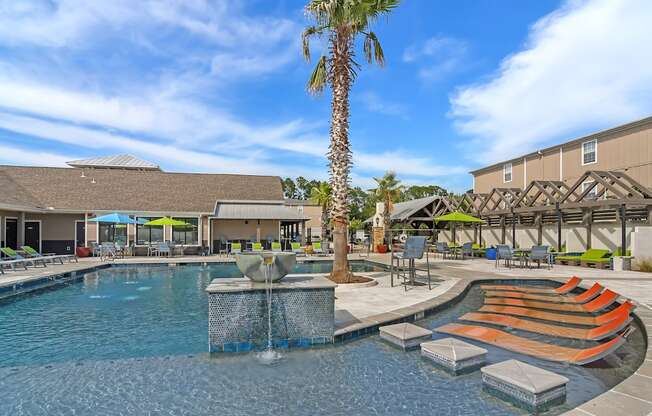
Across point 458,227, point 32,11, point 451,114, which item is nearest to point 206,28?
point 32,11

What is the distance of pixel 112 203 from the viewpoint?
2708cm

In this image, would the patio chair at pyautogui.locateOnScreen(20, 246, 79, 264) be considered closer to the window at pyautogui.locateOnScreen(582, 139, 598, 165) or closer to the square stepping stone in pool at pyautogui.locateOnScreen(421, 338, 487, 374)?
the square stepping stone in pool at pyautogui.locateOnScreen(421, 338, 487, 374)

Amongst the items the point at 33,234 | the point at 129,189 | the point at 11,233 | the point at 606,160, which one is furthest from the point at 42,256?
the point at 606,160

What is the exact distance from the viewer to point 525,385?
4.48 metres

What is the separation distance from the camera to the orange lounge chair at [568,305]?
9312mm

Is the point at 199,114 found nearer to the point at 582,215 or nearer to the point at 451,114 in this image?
the point at 451,114

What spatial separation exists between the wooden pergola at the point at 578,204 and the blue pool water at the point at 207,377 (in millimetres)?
13211

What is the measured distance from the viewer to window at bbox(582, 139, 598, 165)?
2227 centimetres

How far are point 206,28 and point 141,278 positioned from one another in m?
11.1

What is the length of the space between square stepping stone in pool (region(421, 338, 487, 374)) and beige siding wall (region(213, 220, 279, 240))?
921 inches

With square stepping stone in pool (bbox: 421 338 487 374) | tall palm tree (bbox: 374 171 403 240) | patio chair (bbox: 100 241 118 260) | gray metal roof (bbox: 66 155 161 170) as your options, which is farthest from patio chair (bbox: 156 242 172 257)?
gray metal roof (bbox: 66 155 161 170)

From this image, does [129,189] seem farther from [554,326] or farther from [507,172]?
[507,172]

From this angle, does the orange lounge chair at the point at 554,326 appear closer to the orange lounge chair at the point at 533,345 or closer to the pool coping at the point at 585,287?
the orange lounge chair at the point at 533,345

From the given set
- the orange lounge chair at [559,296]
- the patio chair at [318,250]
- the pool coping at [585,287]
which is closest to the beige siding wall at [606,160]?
the pool coping at [585,287]
